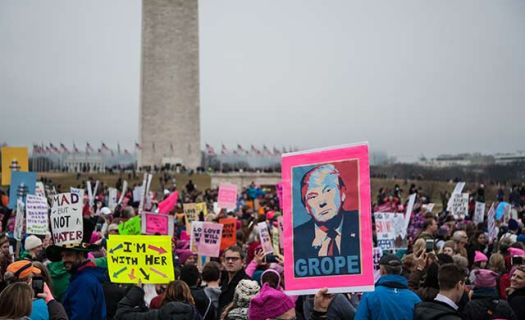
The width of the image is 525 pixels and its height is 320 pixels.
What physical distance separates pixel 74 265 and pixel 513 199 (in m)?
20.4

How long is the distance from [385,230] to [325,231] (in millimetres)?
6709

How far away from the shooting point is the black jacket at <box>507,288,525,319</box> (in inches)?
277

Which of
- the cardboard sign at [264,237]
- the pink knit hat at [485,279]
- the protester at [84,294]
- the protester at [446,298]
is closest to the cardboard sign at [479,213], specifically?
the cardboard sign at [264,237]

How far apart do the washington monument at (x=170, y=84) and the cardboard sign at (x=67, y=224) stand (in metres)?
52.8

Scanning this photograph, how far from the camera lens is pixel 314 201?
18.4 ft

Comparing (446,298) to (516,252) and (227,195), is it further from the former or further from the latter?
(227,195)

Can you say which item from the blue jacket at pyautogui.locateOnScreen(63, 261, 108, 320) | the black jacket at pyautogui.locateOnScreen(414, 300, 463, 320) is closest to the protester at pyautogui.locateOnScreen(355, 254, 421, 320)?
the black jacket at pyautogui.locateOnScreen(414, 300, 463, 320)

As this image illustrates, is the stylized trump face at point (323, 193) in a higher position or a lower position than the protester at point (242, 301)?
higher

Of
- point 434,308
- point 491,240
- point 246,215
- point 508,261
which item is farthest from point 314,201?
point 246,215

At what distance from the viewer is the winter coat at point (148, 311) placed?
20.3 feet

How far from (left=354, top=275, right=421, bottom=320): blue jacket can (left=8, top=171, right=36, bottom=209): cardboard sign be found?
37.0 ft

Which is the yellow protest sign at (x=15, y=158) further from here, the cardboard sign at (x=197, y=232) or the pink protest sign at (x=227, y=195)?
the cardboard sign at (x=197, y=232)

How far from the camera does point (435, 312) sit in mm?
5391

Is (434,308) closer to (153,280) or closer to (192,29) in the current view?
(153,280)
